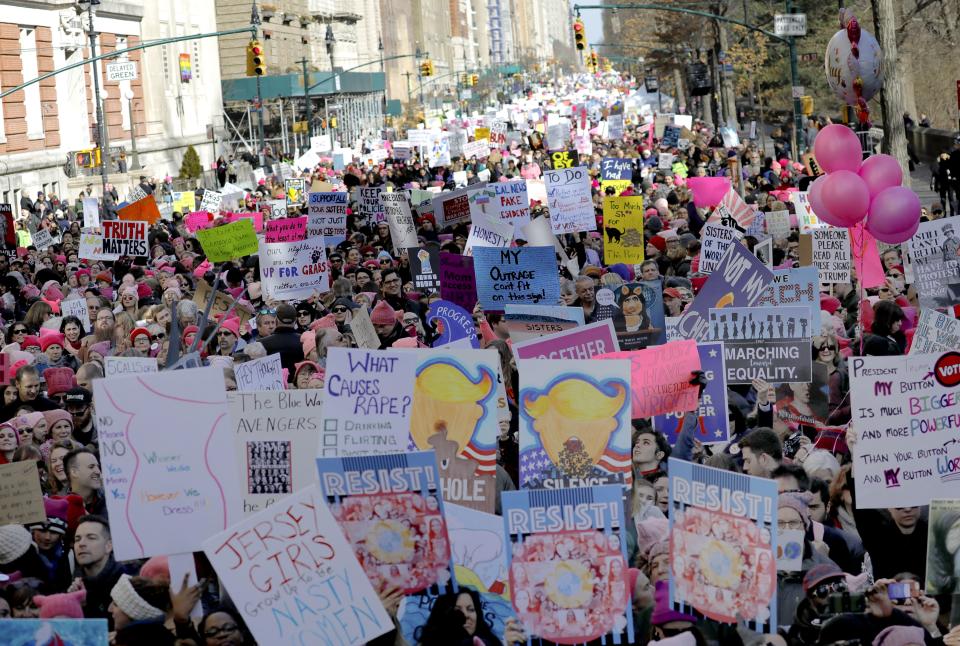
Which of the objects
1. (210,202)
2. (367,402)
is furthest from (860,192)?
(210,202)

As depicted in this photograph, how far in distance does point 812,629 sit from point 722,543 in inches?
18.8

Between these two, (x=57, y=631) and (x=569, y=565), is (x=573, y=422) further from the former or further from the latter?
(x=57, y=631)

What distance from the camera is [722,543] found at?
5.48 metres

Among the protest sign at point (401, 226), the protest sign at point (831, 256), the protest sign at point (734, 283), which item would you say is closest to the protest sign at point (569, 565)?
the protest sign at point (734, 283)

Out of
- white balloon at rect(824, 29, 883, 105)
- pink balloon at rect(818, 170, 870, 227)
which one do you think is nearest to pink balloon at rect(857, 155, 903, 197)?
pink balloon at rect(818, 170, 870, 227)

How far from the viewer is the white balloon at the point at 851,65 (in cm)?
1691

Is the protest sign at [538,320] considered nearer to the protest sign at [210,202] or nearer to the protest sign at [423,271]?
the protest sign at [423,271]

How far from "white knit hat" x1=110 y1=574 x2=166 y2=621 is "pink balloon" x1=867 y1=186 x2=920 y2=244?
22.5 feet

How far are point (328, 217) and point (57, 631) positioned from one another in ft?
46.9

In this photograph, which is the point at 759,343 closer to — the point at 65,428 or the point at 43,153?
the point at 65,428

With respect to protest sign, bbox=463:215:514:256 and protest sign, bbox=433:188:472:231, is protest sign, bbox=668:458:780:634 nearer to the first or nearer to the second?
protest sign, bbox=463:215:514:256

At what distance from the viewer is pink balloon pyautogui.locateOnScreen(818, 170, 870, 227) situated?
11.1 meters

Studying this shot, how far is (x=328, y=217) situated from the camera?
19.2 m

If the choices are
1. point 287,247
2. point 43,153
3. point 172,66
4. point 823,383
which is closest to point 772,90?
point 172,66
